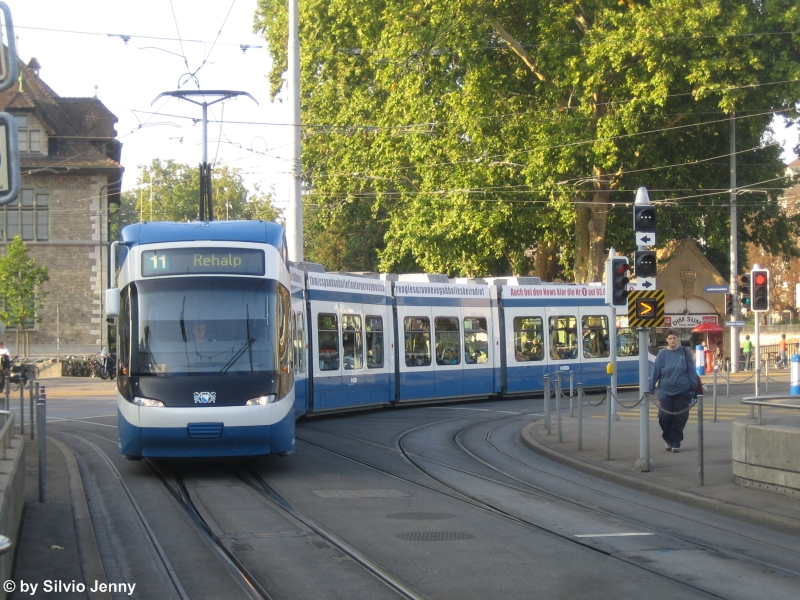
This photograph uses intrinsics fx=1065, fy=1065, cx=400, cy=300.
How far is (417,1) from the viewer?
33.8 meters

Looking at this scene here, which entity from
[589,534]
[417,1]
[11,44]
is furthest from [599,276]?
[11,44]

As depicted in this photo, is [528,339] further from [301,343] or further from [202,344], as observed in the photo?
[202,344]

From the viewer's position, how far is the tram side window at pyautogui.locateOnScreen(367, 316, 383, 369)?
23625 mm

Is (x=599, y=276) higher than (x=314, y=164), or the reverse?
(x=314, y=164)

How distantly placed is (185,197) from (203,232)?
91.0 m

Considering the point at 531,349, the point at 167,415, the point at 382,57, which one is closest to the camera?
the point at 167,415

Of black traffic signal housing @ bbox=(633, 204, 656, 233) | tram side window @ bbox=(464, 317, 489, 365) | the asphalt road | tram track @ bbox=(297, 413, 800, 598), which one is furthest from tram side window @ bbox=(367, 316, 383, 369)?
black traffic signal housing @ bbox=(633, 204, 656, 233)

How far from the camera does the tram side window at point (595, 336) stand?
29.7 m

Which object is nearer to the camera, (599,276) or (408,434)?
(408,434)

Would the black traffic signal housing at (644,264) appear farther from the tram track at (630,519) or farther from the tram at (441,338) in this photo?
the tram at (441,338)

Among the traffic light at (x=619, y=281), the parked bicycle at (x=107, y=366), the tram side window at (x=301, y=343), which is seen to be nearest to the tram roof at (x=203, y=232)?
the tram side window at (x=301, y=343)

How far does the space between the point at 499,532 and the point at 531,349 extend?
19.3 m

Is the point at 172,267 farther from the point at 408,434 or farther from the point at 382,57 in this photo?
the point at 382,57

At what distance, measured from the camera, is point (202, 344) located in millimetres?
12727
